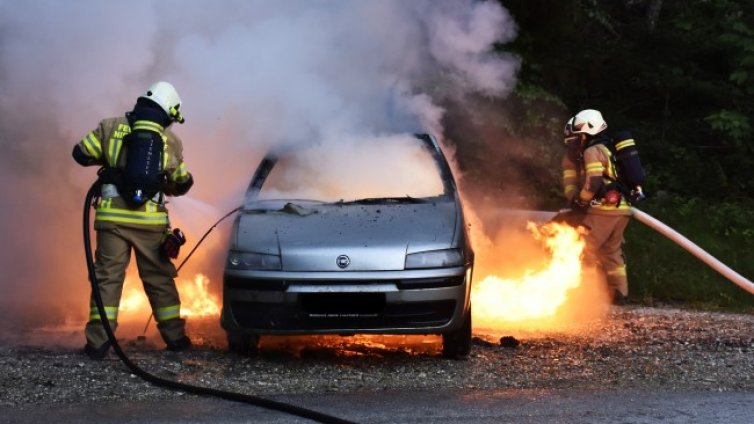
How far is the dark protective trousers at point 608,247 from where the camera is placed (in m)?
9.12

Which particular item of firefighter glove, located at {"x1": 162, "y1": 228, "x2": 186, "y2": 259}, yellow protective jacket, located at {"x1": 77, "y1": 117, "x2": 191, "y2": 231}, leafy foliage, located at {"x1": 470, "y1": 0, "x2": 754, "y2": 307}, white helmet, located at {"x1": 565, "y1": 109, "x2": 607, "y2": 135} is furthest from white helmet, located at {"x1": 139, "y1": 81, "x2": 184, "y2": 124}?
leafy foliage, located at {"x1": 470, "y1": 0, "x2": 754, "y2": 307}

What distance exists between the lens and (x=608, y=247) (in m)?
9.19

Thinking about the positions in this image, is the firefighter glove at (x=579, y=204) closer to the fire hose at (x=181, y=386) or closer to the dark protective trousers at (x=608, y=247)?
the dark protective trousers at (x=608, y=247)

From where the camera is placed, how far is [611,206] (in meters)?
9.05

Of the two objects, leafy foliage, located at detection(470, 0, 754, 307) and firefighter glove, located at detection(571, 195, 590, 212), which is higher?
leafy foliage, located at detection(470, 0, 754, 307)

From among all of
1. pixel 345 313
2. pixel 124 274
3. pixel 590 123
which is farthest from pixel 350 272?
pixel 590 123

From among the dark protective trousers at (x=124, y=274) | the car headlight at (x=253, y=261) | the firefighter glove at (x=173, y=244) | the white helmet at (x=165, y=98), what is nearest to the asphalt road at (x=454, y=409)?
the car headlight at (x=253, y=261)

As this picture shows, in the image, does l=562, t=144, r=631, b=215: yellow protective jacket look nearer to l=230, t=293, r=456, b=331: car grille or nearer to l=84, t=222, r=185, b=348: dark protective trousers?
l=230, t=293, r=456, b=331: car grille

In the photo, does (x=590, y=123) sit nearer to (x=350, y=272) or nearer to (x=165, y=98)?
(x=350, y=272)

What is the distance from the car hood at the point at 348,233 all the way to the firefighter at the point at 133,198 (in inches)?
24.5

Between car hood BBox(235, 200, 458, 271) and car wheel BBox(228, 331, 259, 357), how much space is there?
587 mm

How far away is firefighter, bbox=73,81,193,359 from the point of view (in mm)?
6242

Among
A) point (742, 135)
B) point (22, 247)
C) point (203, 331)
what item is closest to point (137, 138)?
point (203, 331)

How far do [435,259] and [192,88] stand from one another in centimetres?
311
